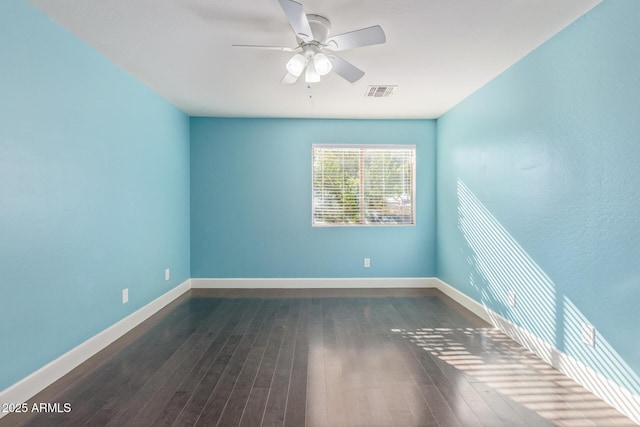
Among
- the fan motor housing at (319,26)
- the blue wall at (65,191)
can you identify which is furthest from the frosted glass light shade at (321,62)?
the blue wall at (65,191)

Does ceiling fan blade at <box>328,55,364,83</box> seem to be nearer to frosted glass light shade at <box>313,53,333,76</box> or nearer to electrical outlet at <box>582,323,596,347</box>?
frosted glass light shade at <box>313,53,333,76</box>

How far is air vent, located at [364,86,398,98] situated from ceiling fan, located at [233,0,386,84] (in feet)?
3.30

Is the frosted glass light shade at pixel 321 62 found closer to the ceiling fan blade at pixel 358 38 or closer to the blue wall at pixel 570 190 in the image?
the ceiling fan blade at pixel 358 38

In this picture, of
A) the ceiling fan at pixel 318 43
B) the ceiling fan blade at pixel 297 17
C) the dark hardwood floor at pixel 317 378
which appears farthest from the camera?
the ceiling fan at pixel 318 43

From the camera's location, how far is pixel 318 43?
2438 mm

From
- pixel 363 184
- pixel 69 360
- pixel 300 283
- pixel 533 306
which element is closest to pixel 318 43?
pixel 533 306

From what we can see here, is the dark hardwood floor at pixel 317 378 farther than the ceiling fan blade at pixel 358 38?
No

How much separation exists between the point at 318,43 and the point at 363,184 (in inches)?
109

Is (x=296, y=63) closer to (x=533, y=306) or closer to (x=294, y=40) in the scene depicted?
(x=294, y=40)

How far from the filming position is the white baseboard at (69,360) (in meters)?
2.06

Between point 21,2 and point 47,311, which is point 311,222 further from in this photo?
point 21,2

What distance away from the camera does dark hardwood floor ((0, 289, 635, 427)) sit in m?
1.97

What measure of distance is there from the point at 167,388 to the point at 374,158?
3819mm

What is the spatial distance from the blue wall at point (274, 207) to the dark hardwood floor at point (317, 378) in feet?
4.21
